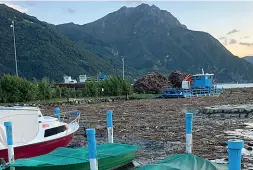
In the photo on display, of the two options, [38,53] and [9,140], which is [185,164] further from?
[38,53]

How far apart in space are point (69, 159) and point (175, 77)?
5992 cm

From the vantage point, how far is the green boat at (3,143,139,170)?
30.3 ft

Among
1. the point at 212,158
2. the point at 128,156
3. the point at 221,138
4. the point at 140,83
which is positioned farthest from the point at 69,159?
the point at 140,83

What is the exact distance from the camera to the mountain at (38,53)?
10762 cm

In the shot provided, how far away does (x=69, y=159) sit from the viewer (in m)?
10.1

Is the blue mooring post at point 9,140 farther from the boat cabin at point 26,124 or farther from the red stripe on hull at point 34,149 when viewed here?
the boat cabin at point 26,124

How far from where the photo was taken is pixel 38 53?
367 feet

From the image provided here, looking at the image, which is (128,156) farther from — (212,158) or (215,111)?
(215,111)

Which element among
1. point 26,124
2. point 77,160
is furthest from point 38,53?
point 77,160

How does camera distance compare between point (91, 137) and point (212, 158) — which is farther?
point (212, 158)

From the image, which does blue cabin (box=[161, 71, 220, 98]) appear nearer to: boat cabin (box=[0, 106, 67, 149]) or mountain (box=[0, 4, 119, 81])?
boat cabin (box=[0, 106, 67, 149])

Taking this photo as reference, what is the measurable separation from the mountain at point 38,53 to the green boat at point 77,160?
3669 inches

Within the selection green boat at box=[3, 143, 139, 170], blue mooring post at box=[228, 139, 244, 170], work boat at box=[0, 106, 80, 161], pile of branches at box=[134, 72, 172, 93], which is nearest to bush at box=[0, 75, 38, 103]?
pile of branches at box=[134, 72, 172, 93]

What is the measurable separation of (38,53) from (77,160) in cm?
10618
